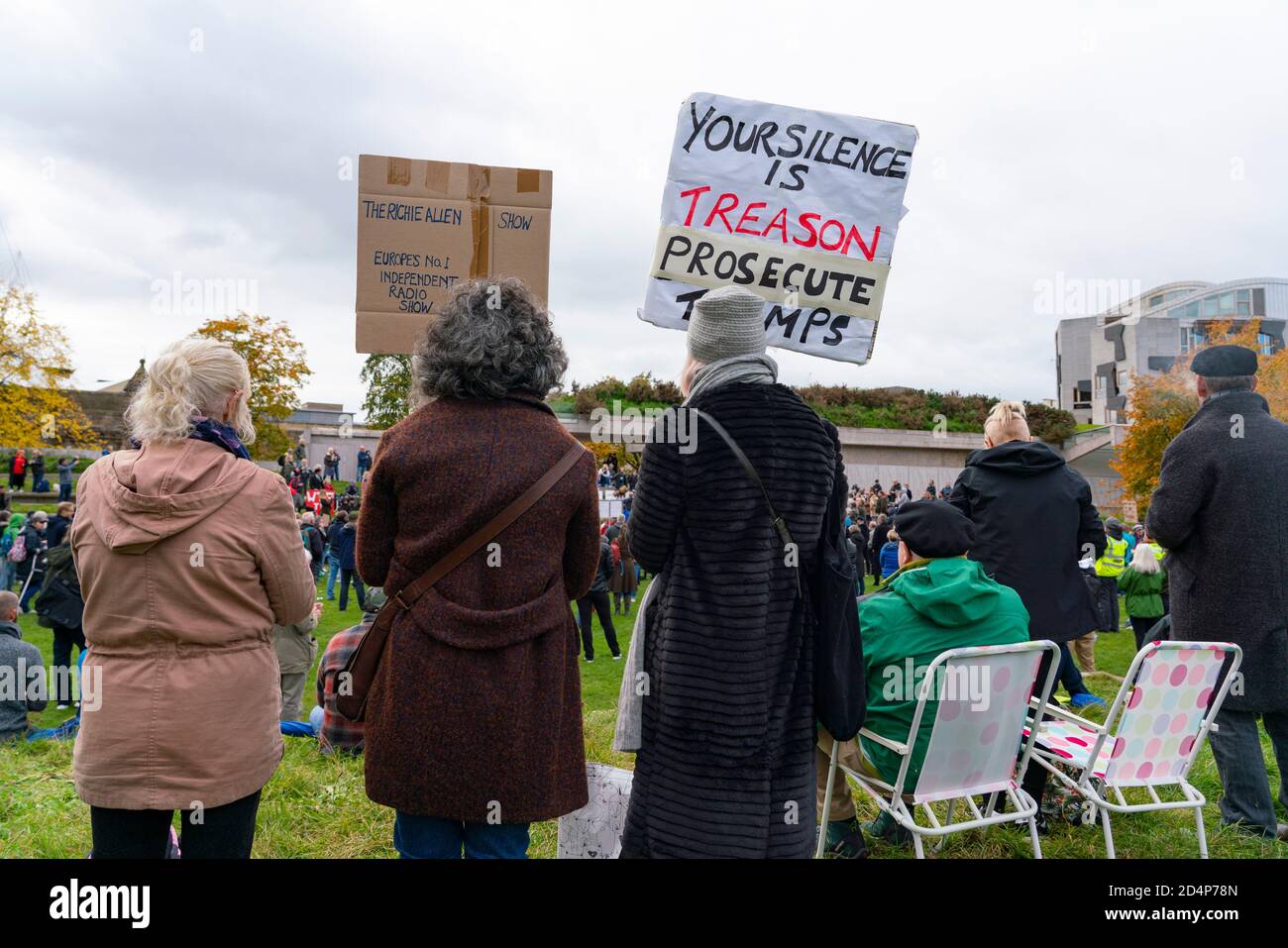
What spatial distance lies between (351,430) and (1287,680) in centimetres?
4454

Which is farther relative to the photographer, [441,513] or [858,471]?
[858,471]

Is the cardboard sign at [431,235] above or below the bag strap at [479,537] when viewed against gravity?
above

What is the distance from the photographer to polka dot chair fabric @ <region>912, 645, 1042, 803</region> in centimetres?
304

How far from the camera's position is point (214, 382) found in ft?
A: 8.15

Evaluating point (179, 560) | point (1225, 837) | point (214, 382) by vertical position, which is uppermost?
point (214, 382)

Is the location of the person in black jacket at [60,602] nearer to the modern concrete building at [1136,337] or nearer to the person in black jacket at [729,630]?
the person in black jacket at [729,630]

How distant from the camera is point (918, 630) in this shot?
11.0ft

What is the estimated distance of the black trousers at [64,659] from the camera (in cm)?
851

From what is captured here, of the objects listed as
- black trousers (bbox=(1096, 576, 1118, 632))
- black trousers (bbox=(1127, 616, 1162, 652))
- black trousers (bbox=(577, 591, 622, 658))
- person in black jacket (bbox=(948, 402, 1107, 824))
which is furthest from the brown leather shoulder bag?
black trousers (bbox=(1096, 576, 1118, 632))

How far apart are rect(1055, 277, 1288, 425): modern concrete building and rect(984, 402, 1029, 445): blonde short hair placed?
58054 mm

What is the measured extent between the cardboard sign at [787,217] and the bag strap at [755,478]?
143 cm

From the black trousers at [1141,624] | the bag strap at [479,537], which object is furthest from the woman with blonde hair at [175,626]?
the black trousers at [1141,624]
